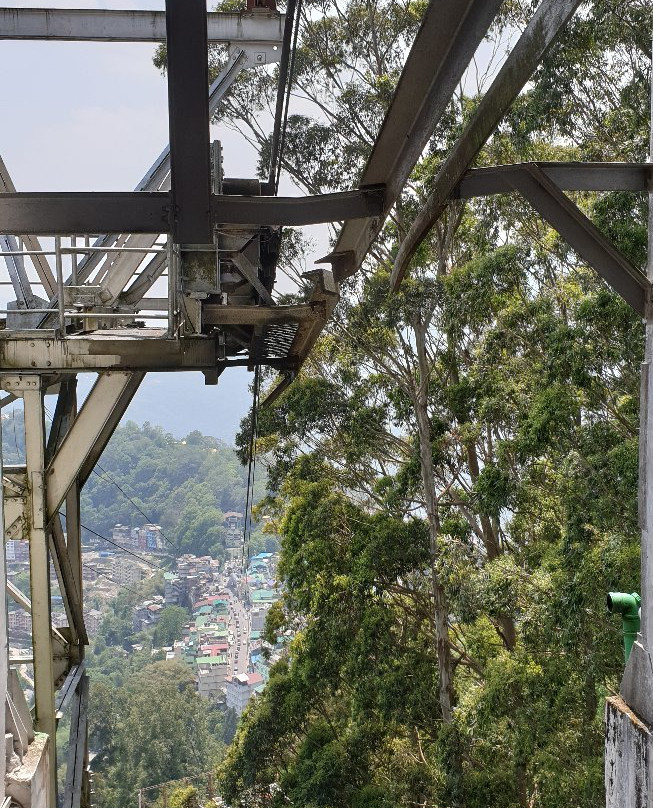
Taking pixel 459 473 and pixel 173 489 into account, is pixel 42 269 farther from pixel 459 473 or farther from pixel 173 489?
pixel 173 489

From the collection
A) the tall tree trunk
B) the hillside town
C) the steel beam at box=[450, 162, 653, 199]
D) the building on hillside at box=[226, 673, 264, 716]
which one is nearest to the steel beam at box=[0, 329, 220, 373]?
the steel beam at box=[450, 162, 653, 199]

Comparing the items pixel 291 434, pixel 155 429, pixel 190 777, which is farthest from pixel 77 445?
pixel 155 429

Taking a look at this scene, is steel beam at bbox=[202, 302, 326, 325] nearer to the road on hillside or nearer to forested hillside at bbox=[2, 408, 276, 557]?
the road on hillside

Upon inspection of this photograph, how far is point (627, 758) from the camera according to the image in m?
3.85

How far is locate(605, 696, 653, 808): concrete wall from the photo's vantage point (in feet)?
12.1

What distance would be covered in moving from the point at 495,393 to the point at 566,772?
4145mm

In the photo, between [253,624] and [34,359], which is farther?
[253,624]

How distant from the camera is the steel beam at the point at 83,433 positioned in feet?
20.1

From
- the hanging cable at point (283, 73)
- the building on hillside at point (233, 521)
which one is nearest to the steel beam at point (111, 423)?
the hanging cable at point (283, 73)

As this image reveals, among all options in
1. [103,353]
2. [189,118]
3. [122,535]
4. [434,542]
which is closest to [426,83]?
[189,118]

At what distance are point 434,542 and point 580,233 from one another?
32.4 feet

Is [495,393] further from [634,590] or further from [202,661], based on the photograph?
[202,661]

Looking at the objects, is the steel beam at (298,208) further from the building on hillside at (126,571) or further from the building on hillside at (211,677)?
the building on hillside at (126,571)

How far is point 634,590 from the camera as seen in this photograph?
7383 millimetres
